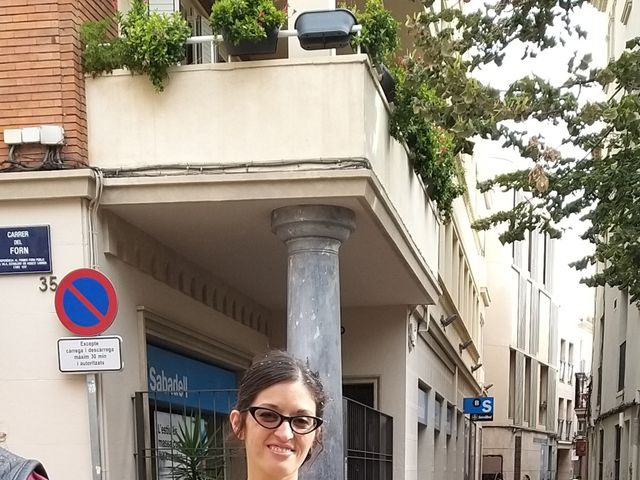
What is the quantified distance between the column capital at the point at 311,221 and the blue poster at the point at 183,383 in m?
1.45

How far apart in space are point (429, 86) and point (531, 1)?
1.31m

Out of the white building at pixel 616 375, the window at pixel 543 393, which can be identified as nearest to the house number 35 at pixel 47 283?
the white building at pixel 616 375

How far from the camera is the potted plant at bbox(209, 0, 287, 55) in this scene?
21.6ft

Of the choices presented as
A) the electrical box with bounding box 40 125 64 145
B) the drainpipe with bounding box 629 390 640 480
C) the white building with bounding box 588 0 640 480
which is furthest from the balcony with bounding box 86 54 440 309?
the drainpipe with bounding box 629 390 640 480

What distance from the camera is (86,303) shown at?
5.92 m

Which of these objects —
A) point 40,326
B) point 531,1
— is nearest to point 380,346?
point 531,1

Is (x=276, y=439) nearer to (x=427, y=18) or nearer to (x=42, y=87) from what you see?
(x=42, y=87)

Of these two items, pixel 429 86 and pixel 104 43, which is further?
pixel 429 86

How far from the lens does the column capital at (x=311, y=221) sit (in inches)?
279

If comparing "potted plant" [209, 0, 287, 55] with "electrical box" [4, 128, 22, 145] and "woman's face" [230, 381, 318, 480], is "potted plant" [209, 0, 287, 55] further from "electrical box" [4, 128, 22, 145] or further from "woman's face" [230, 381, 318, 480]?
"woman's face" [230, 381, 318, 480]

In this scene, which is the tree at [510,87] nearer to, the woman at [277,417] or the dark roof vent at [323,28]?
the dark roof vent at [323,28]

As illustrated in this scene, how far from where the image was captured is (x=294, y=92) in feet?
22.8

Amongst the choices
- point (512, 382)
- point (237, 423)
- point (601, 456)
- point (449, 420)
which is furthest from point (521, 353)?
point (237, 423)

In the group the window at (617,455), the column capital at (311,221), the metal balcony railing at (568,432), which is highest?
the column capital at (311,221)
